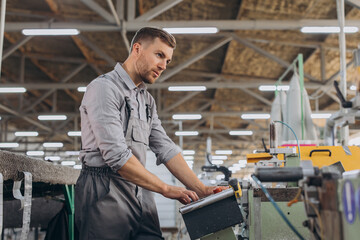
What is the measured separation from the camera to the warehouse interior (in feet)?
5.48

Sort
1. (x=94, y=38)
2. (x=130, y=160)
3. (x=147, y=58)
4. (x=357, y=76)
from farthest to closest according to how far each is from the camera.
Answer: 1. (x=94, y=38)
2. (x=147, y=58)
3. (x=130, y=160)
4. (x=357, y=76)

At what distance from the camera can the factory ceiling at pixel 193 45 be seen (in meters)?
6.55

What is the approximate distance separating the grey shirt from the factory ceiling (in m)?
4.17

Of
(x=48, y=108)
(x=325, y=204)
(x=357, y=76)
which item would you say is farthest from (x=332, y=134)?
(x=48, y=108)

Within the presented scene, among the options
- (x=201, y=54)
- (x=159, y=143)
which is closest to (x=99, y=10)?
(x=201, y=54)

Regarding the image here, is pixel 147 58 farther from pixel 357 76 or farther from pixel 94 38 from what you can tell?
pixel 94 38

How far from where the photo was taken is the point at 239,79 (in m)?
11.2

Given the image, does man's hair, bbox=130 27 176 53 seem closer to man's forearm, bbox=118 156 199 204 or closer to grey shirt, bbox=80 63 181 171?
grey shirt, bbox=80 63 181 171

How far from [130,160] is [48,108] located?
554 inches

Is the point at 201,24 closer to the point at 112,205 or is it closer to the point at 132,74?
the point at 132,74

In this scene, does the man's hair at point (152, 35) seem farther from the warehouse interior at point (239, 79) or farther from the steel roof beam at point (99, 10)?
the steel roof beam at point (99, 10)

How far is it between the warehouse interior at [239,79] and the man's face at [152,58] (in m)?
0.68

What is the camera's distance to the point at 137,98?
2061 mm

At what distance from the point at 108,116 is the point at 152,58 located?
38 centimetres
